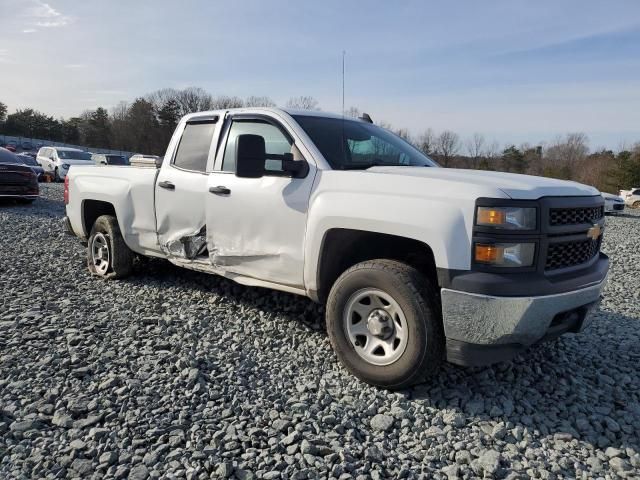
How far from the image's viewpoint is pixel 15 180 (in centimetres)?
1270

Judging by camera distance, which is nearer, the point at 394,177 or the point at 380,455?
the point at 380,455

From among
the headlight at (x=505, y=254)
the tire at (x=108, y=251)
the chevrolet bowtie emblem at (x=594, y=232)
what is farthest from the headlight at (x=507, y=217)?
the tire at (x=108, y=251)

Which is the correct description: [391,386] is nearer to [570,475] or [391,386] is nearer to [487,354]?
[487,354]

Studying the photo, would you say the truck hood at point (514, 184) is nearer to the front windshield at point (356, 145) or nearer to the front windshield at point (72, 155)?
the front windshield at point (356, 145)

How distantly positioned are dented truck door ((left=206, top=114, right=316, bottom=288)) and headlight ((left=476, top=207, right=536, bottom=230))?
1.33m

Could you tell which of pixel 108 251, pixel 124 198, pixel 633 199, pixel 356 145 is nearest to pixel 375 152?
pixel 356 145

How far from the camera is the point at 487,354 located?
9.90 feet

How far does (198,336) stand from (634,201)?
3352 cm

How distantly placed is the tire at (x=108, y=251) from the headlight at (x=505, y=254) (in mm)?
4197

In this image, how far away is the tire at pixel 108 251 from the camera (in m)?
5.66

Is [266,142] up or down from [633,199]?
up

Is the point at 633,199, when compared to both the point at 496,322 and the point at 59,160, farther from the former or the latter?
the point at 496,322

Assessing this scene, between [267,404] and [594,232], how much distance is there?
2450 millimetres

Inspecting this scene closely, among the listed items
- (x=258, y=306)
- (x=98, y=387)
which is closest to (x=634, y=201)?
(x=258, y=306)
